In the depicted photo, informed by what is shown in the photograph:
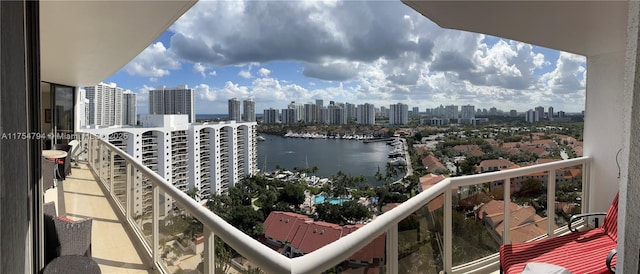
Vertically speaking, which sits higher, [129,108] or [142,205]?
[129,108]

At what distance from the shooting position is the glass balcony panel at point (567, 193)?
399 centimetres

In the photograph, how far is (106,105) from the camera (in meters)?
20.6

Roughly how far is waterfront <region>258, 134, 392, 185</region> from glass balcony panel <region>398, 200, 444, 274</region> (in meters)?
20.8

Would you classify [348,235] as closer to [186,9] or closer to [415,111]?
[186,9]

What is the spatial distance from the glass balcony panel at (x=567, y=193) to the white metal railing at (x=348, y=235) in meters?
0.09

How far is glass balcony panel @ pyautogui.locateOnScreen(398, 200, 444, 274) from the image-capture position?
1.86 metres

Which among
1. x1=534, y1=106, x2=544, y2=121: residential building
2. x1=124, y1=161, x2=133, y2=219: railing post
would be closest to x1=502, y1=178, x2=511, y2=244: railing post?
x1=124, y1=161, x2=133, y2=219: railing post

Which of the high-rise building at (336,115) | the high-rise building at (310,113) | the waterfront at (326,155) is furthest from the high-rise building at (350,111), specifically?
the high-rise building at (310,113)

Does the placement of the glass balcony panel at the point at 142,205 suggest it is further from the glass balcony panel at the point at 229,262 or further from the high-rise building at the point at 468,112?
the high-rise building at the point at 468,112

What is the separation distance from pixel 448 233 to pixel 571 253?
896mm

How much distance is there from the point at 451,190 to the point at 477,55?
119 feet

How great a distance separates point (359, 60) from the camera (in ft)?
150

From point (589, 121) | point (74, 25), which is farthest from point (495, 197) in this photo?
point (74, 25)

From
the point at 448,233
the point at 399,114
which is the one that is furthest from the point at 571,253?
the point at 399,114
